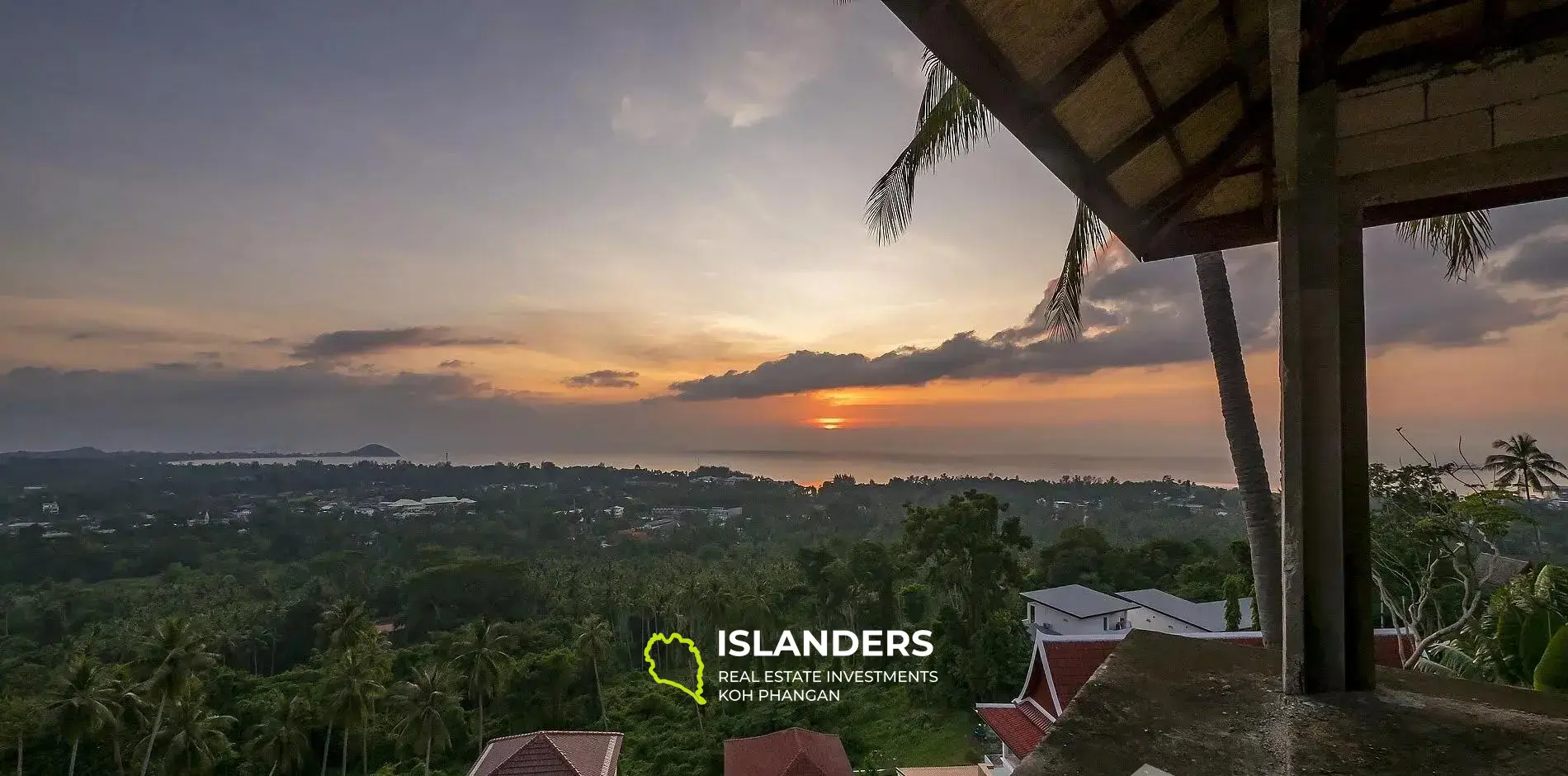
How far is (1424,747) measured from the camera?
4.90 ft

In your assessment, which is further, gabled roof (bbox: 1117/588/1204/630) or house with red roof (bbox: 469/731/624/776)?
gabled roof (bbox: 1117/588/1204/630)

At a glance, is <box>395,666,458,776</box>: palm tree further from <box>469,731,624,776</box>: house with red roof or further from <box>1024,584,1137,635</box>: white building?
<box>1024,584,1137,635</box>: white building

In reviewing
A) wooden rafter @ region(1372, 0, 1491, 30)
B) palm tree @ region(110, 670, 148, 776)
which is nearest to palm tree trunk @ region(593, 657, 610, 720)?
palm tree @ region(110, 670, 148, 776)

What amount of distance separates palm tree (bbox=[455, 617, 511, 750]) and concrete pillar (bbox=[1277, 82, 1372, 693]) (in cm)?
2665

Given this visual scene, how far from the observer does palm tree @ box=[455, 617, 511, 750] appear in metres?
24.0

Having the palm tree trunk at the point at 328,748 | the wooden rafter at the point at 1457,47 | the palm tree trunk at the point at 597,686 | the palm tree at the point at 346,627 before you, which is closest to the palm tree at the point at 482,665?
the palm tree trunk at the point at 597,686

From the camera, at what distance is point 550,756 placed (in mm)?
14336

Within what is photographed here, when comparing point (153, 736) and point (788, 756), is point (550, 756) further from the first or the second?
point (153, 736)

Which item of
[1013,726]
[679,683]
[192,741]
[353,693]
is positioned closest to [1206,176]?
[1013,726]

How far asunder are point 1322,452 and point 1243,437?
4.73 meters

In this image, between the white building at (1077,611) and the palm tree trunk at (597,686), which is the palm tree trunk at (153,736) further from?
the white building at (1077,611)

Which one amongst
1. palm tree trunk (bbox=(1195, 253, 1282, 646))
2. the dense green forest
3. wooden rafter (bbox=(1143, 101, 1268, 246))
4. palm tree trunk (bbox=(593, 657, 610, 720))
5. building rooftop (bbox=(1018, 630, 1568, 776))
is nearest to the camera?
building rooftop (bbox=(1018, 630, 1568, 776))

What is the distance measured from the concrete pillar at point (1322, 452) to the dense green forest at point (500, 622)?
5824 mm

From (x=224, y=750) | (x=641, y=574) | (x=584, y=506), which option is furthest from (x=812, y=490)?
(x=224, y=750)
